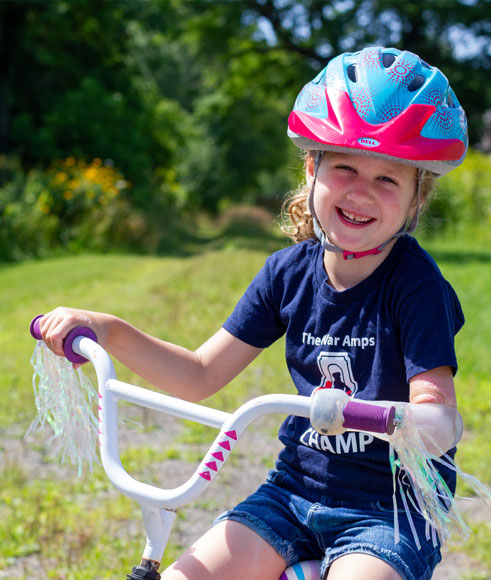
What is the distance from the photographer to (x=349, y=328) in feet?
6.72

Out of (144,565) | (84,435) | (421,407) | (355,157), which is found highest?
(355,157)

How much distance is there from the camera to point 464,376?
585 centimetres

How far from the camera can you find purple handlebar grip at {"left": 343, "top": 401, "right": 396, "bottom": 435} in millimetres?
1510

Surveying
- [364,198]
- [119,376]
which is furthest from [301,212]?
[119,376]

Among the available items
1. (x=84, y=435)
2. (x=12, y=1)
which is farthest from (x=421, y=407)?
(x=12, y=1)

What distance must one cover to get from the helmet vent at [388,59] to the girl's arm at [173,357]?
2.91 feet

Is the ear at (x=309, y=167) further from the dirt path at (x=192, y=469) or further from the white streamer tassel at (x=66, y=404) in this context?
the dirt path at (x=192, y=469)

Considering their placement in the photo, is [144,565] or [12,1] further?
[12,1]

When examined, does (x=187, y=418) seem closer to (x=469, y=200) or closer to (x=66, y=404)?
(x=66, y=404)

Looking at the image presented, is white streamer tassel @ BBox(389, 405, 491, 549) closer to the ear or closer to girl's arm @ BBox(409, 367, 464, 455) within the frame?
girl's arm @ BBox(409, 367, 464, 455)

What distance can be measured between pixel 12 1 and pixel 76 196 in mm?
5129

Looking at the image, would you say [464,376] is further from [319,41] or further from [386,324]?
[319,41]

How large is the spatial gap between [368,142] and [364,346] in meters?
0.52

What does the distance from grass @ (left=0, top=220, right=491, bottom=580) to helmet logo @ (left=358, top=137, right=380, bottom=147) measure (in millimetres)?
2028
